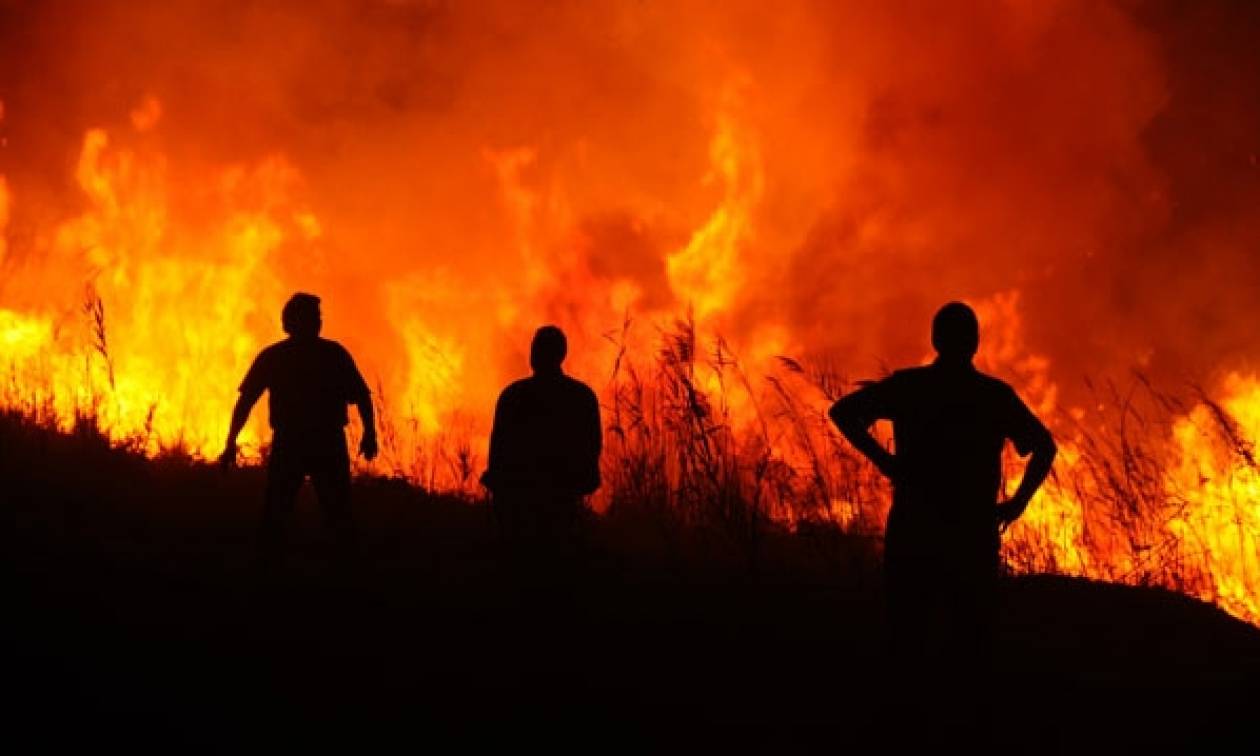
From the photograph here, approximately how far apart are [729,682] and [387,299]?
14.5m

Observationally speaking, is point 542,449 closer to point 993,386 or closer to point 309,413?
point 309,413

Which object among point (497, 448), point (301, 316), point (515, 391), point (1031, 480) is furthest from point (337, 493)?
point (1031, 480)

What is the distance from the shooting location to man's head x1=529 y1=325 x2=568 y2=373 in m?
6.64

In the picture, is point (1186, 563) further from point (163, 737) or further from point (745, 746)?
point (163, 737)

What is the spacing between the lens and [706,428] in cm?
926

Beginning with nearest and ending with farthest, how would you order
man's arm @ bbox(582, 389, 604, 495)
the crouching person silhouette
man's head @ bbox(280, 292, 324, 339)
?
man's arm @ bbox(582, 389, 604, 495), the crouching person silhouette, man's head @ bbox(280, 292, 324, 339)

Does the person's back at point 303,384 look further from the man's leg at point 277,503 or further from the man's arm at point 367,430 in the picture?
the man's leg at point 277,503

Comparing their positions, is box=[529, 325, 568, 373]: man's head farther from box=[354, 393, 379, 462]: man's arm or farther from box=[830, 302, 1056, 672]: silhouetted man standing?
box=[830, 302, 1056, 672]: silhouetted man standing

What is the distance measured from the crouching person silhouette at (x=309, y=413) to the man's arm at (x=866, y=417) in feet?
12.2

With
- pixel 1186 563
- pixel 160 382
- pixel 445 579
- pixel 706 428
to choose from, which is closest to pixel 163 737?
pixel 445 579

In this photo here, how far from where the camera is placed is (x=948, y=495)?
513 cm

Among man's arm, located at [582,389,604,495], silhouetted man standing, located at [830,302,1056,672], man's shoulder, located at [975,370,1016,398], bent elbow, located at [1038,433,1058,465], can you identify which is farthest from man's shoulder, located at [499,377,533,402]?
bent elbow, located at [1038,433,1058,465]

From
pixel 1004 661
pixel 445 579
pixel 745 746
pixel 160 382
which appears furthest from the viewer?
pixel 160 382

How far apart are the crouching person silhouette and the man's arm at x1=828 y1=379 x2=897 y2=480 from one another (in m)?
3.71
